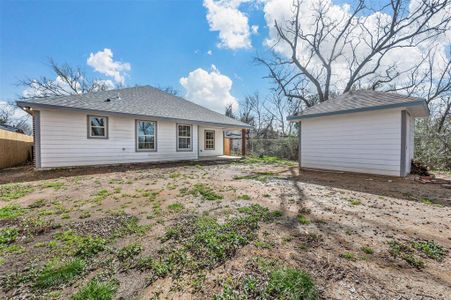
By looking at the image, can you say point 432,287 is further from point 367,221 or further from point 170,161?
point 170,161

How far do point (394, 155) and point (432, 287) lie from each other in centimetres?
645

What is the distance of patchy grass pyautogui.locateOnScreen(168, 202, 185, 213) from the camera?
370 centimetres

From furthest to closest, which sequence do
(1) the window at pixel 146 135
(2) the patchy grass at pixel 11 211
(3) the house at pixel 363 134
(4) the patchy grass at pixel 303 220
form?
(1) the window at pixel 146 135, (3) the house at pixel 363 134, (2) the patchy grass at pixel 11 211, (4) the patchy grass at pixel 303 220

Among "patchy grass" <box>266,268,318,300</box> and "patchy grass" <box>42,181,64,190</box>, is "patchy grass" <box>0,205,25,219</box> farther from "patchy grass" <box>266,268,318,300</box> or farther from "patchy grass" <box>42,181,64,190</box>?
"patchy grass" <box>266,268,318,300</box>

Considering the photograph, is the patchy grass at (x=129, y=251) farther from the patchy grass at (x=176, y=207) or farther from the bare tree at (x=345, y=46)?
the bare tree at (x=345, y=46)

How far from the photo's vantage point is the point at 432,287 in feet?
5.73

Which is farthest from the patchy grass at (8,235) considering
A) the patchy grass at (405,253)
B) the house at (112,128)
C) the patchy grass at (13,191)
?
the house at (112,128)

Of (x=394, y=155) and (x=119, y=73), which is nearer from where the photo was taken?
(x=394, y=155)

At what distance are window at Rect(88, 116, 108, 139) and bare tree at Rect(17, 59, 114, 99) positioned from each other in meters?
14.6

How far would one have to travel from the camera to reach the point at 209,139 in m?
14.9

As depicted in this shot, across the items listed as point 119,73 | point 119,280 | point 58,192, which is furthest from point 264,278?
point 119,73

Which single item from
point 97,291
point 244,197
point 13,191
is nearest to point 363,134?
point 244,197

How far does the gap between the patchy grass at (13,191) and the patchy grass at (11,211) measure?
0.93 m

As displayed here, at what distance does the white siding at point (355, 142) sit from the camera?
22.4ft
